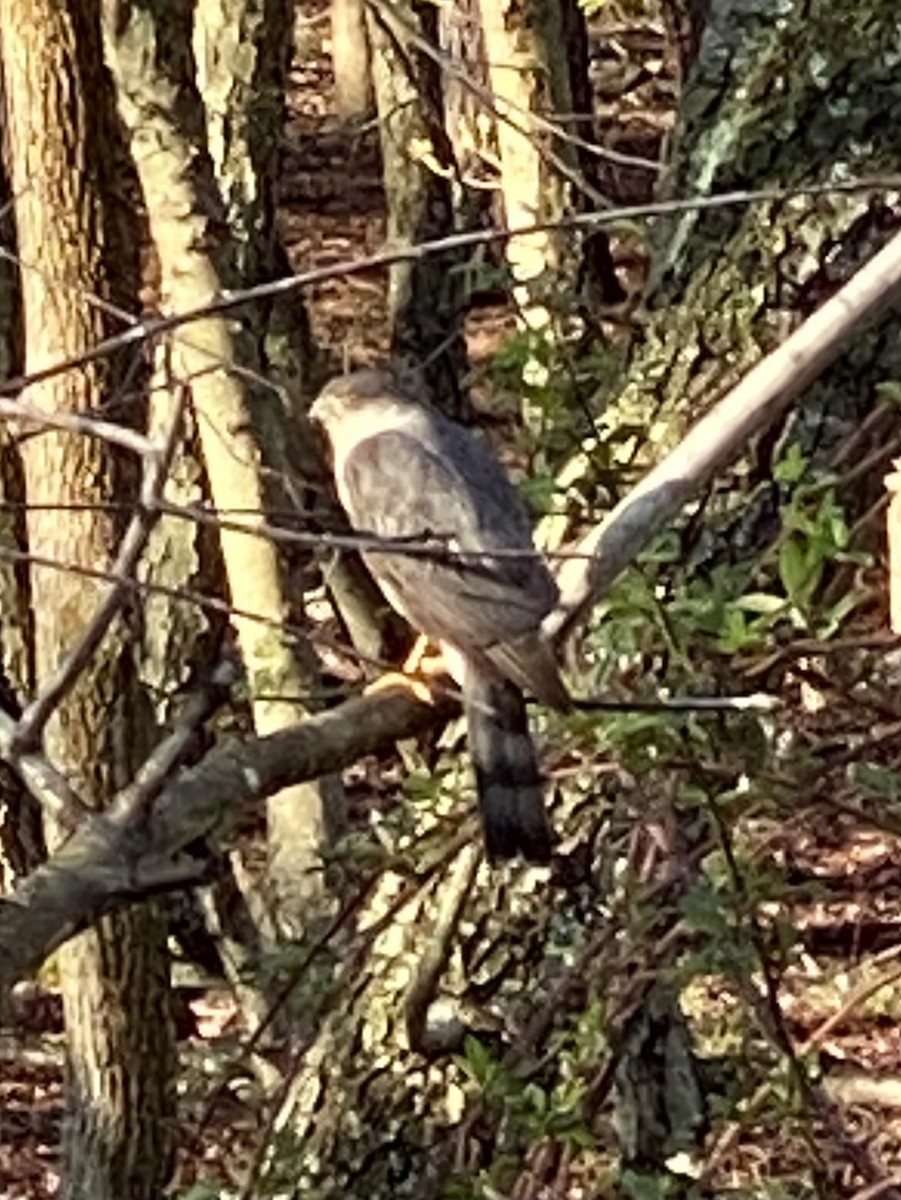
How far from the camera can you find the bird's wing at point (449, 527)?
4.18m

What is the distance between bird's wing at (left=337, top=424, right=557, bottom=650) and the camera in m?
4.18

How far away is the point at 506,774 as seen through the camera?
3949 mm

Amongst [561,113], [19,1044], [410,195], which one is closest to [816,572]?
[561,113]

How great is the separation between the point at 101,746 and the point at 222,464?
0.60 metres

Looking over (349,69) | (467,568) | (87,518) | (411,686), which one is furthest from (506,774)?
(349,69)

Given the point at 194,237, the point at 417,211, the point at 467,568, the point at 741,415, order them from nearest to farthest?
the point at 741,415 → the point at 467,568 → the point at 194,237 → the point at 417,211

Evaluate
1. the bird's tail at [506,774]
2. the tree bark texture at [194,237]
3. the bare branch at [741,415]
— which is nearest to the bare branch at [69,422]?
the bare branch at [741,415]

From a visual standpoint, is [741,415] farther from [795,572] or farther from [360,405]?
[360,405]

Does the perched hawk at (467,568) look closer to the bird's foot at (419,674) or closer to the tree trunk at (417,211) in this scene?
the bird's foot at (419,674)

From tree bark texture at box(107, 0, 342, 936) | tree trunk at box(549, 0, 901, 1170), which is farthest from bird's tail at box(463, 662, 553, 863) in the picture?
tree bark texture at box(107, 0, 342, 936)

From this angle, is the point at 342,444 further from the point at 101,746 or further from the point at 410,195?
the point at 410,195

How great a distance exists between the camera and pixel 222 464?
6.61m

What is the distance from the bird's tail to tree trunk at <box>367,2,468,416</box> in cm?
343

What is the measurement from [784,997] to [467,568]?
4.67 meters
